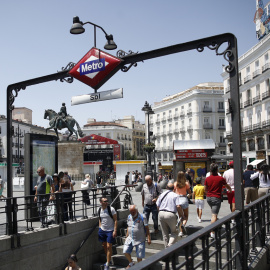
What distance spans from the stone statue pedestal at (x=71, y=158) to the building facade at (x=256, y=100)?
59.0ft

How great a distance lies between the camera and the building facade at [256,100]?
4362cm

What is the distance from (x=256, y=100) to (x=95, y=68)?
4104cm

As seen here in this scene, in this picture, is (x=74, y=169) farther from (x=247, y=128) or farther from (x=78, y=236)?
(x=247, y=128)

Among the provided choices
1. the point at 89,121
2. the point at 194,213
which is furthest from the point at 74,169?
the point at 89,121

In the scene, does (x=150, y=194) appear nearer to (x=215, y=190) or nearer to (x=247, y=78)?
(x=215, y=190)

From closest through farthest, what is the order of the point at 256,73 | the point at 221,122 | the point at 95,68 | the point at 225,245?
the point at 225,245, the point at 95,68, the point at 256,73, the point at 221,122

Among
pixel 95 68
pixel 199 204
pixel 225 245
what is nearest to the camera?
pixel 225 245

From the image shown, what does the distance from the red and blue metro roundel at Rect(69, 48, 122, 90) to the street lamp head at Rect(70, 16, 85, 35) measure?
48 centimetres

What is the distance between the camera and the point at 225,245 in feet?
15.7

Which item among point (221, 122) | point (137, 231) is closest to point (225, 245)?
point (137, 231)

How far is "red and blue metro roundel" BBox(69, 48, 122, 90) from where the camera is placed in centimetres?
818

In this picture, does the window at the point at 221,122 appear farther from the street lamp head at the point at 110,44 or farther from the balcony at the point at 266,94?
the street lamp head at the point at 110,44

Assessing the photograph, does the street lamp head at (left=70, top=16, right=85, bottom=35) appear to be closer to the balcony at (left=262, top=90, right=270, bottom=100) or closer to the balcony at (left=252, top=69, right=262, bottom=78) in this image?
the balcony at (left=262, top=90, right=270, bottom=100)

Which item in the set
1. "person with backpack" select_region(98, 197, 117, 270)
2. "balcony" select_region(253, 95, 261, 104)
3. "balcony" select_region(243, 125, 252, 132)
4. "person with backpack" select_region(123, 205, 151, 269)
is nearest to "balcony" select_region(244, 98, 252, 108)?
"balcony" select_region(253, 95, 261, 104)
